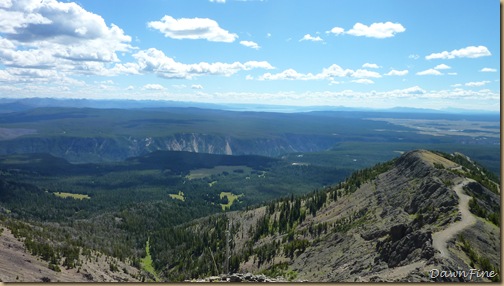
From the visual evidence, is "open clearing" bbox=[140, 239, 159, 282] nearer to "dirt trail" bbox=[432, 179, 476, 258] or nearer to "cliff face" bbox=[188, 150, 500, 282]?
"cliff face" bbox=[188, 150, 500, 282]

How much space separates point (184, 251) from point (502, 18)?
492 ft

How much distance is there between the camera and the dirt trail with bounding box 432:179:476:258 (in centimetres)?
6002

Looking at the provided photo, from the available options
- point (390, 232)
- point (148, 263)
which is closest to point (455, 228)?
point (390, 232)

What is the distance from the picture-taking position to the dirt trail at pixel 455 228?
60019mm

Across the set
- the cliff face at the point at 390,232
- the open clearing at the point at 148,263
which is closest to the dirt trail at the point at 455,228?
the cliff face at the point at 390,232

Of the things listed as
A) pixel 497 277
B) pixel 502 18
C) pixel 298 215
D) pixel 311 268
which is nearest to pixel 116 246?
pixel 298 215

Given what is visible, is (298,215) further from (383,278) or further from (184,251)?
(383,278)

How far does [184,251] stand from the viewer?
17075cm

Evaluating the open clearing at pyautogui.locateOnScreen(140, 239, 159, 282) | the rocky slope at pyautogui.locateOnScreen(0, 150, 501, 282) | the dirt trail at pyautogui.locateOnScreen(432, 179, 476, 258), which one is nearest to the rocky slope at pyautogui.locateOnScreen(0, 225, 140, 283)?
the rocky slope at pyautogui.locateOnScreen(0, 150, 501, 282)

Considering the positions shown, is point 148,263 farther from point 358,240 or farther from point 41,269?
point 358,240

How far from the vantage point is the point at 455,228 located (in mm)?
68625

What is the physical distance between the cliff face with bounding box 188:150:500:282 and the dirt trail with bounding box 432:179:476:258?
0.49 feet

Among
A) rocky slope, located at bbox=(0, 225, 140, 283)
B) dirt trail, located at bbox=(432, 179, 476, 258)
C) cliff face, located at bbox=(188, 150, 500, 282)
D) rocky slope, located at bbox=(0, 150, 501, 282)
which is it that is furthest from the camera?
rocky slope, located at bbox=(0, 225, 140, 283)

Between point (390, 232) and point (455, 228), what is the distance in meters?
15.2
